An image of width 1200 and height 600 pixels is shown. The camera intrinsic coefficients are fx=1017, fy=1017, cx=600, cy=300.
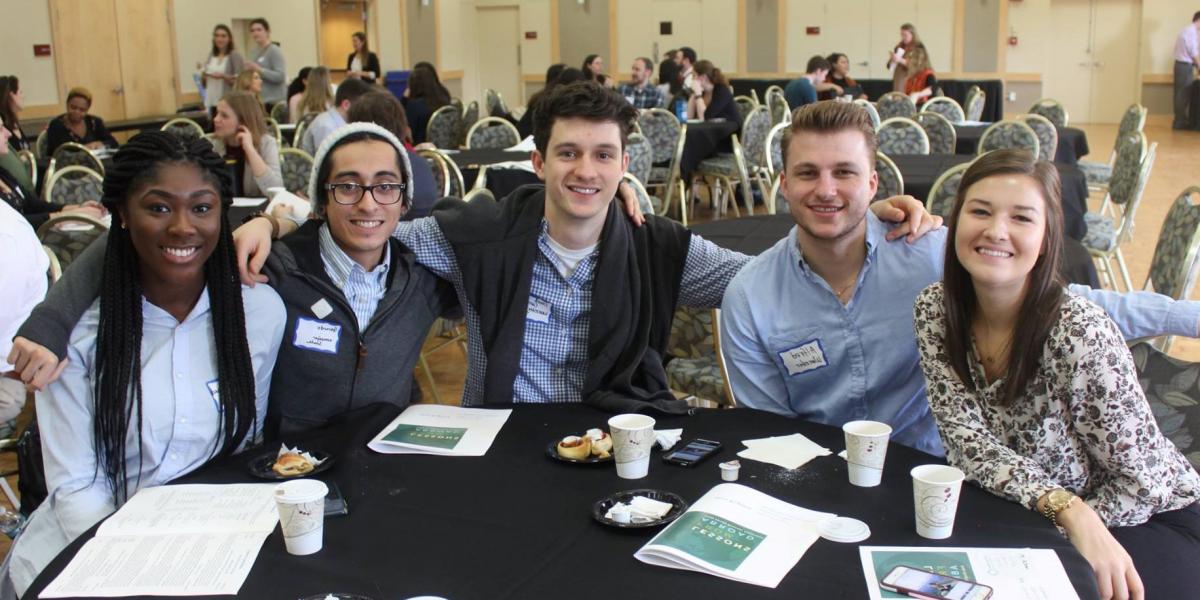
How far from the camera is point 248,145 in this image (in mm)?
5754

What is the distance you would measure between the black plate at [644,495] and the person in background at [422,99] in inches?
331

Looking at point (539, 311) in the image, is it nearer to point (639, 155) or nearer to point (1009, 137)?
point (639, 155)

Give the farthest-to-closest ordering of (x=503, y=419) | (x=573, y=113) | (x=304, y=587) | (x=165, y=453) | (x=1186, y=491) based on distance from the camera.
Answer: (x=573, y=113)
(x=503, y=419)
(x=165, y=453)
(x=1186, y=491)
(x=304, y=587)

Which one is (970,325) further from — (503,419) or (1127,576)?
(503,419)

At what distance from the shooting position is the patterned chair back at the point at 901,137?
22.9ft

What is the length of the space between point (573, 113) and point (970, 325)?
1.07 meters

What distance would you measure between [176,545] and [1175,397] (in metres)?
1.89

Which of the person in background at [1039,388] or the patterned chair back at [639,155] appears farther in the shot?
the patterned chair back at [639,155]

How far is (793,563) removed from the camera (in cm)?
145

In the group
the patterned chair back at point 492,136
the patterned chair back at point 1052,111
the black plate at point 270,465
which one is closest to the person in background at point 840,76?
the patterned chair back at point 1052,111

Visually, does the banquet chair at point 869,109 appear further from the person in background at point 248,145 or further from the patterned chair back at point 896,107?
the person in background at point 248,145

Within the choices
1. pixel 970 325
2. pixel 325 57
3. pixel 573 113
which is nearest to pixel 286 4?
pixel 325 57

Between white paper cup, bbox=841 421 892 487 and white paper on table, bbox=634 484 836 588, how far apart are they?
0.14m

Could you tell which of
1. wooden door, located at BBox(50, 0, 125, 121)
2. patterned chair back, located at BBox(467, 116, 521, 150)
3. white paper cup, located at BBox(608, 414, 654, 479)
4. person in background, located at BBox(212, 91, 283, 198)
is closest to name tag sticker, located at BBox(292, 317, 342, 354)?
white paper cup, located at BBox(608, 414, 654, 479)
